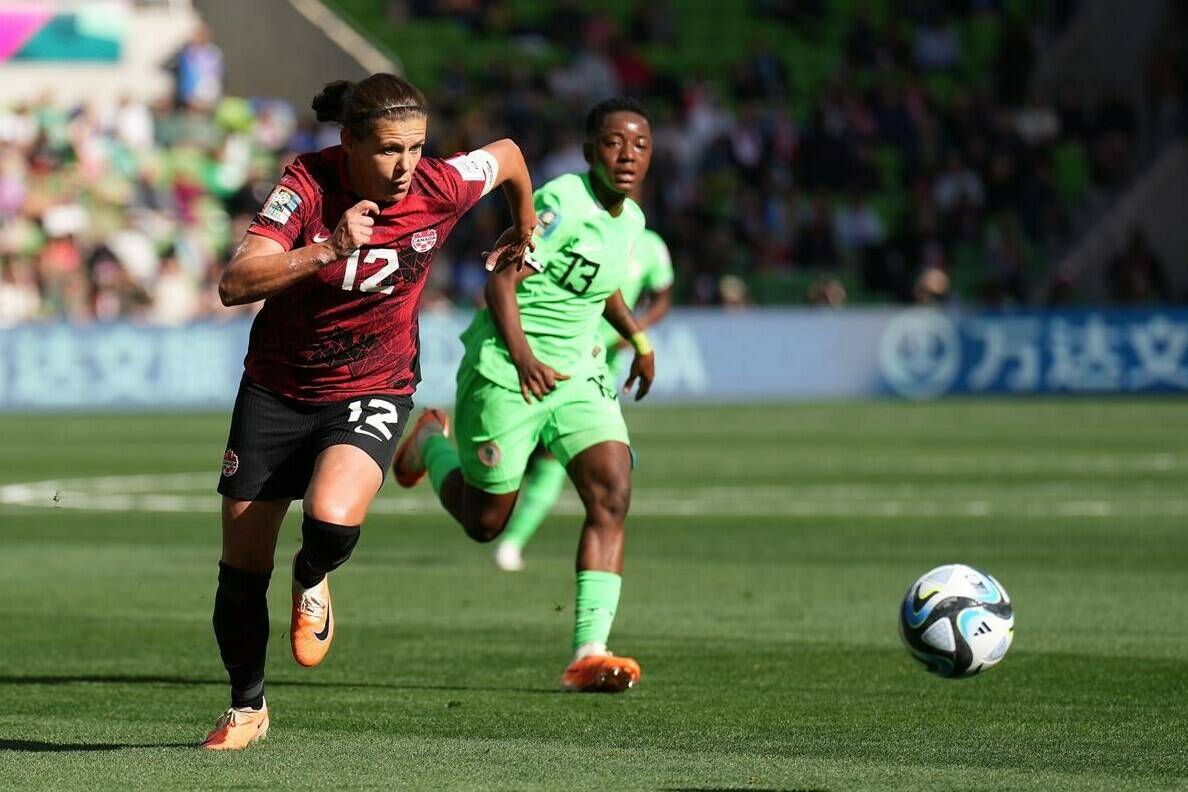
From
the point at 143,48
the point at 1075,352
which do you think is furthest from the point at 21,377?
the point at 1075,352

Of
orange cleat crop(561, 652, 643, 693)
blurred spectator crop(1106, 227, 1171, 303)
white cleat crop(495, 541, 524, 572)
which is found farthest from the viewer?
A: blurred spectator crop(1106, 227, 1171, 303)

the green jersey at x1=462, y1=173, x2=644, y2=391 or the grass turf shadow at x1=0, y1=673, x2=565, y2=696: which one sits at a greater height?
the green jersey at x1=462, y1=173, x2=644, y2=391

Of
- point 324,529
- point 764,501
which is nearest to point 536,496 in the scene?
point 764,501

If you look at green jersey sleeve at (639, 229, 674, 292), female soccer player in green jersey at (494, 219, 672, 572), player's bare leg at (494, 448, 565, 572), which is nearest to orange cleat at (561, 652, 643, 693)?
female soccer player in green jersey at (494, 219, 672, 572)

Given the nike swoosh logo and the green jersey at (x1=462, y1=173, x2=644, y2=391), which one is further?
the green jersey at (x1=462, y1=173, x2=644, y2=391)

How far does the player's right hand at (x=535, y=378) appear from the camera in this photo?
948cm

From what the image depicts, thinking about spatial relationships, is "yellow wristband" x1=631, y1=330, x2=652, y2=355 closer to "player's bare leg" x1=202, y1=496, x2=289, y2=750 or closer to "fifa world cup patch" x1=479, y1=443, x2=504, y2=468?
"fifa world cup patch" x1=479, y1=443, x2=504, y2=468

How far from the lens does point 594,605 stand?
9.52 metres

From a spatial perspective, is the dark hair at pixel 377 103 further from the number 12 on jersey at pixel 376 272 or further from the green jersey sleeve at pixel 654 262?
the green jersey sleeve at pixel 654 262

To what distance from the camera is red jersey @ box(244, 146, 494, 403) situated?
24.8 ft

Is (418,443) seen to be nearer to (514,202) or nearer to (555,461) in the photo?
(555,461)

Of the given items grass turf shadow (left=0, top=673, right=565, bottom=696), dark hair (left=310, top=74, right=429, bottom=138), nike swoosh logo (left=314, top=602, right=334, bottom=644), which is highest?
dark hair (left=310, top=74, right=429, bottom=138)

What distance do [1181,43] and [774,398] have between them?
10997 mm

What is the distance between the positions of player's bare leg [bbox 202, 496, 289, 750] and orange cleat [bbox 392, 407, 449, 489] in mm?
3595
